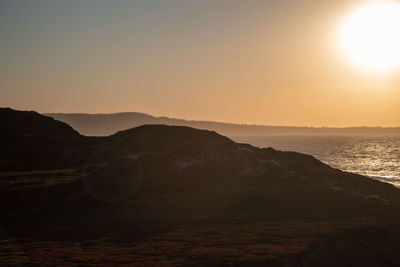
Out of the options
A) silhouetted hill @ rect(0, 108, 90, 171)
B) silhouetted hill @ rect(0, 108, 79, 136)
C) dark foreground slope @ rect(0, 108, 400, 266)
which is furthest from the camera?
silhouetted hill @ rect(0, 108, 79, 136)

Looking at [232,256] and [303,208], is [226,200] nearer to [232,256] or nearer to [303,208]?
[303,208]

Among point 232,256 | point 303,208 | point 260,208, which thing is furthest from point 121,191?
point 232,256

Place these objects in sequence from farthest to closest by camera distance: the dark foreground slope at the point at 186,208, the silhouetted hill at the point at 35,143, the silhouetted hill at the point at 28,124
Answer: the silhouetted hill at the point at 28,124 < the silhouetted hill at the point at 35,143 < the dark foreground slope at the point at 186,208

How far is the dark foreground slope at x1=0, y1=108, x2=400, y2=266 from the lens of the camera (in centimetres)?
4753

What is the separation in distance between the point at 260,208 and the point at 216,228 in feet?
45.6

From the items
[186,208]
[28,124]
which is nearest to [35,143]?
[28,124]

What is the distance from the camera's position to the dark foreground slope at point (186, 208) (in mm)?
47531

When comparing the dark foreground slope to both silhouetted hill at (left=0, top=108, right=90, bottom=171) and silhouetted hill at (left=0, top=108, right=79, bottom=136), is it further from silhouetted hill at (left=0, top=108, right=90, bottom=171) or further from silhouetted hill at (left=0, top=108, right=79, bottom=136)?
silhouetted hill at (left=0, top=108, right=79, bottom=136)

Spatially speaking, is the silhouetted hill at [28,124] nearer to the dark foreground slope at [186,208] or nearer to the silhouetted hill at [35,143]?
the silhouetted hill at [35,143]

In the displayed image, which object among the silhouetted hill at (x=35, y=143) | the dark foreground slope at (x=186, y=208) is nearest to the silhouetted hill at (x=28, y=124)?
the silhouetted hill at (x=35, y=143)

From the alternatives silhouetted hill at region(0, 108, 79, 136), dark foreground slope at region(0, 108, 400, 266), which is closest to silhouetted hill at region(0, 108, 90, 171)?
silhouetted hill at region(0, 108, 79, 136)

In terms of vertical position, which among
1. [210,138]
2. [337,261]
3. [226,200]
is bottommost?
[337,261]

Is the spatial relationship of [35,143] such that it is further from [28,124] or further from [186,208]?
[186,208]

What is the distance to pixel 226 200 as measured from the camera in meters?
72.3
